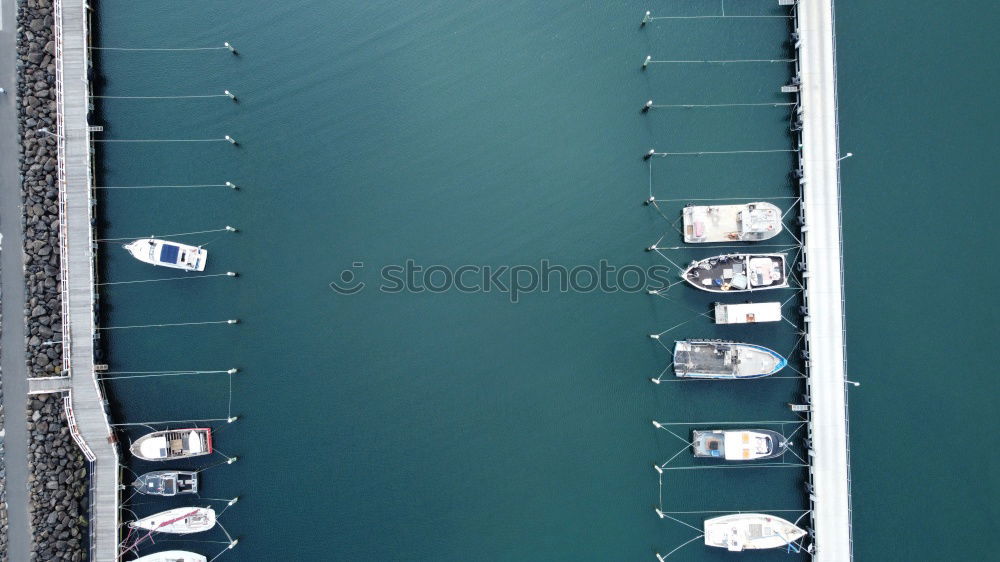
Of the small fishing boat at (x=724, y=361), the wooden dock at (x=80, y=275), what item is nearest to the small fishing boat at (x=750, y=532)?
the small fishing boat at (x=724, y=361)

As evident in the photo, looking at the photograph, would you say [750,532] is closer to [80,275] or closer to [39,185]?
[80,275]

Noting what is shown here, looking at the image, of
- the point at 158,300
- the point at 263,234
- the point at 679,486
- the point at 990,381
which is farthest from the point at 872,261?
the point at 158,300

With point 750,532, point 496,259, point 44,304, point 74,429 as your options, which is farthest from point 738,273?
point 44,304

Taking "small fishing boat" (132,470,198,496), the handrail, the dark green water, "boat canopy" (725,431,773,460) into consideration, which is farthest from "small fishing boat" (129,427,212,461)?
"boat canopy" (725,431,773,460)

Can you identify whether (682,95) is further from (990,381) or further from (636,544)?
(636,544)

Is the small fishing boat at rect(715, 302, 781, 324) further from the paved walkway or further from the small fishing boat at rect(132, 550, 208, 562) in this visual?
the paved walkway

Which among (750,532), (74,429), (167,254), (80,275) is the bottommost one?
(750,532)
